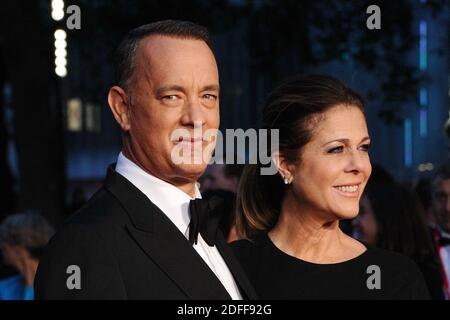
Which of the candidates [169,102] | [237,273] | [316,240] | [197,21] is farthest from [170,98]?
[197,21]

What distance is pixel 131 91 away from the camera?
103 inches

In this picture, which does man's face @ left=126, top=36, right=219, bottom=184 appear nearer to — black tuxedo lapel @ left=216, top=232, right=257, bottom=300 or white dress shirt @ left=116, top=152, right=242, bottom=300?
white dress shirt @ left=116, top=152, right=242, bottom=300

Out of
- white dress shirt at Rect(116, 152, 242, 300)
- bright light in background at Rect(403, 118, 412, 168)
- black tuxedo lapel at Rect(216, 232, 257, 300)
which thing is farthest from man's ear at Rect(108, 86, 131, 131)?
bright light in background at Rect(403, 118, 412, 168)

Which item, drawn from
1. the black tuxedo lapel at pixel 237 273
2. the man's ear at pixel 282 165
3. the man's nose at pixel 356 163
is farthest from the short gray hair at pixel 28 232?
Result: the black tuxedo lapel at pixel 237 273

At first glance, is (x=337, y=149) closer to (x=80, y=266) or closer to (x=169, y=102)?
(x=169, y=102)

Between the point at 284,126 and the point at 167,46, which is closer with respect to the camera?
the point at 167,46

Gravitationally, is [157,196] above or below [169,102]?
below

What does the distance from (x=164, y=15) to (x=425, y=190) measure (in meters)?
4.27

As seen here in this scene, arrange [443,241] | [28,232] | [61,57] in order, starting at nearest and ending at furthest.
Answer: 1. [443,241]
2. [28,232]
3. [61,57]

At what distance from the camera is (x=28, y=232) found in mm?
5570

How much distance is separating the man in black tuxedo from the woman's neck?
2.99 feet

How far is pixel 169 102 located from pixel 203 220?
40cm

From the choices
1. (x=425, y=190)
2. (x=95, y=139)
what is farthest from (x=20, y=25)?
(x=95, y=139)

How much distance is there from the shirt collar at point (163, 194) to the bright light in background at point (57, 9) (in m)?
6.16
